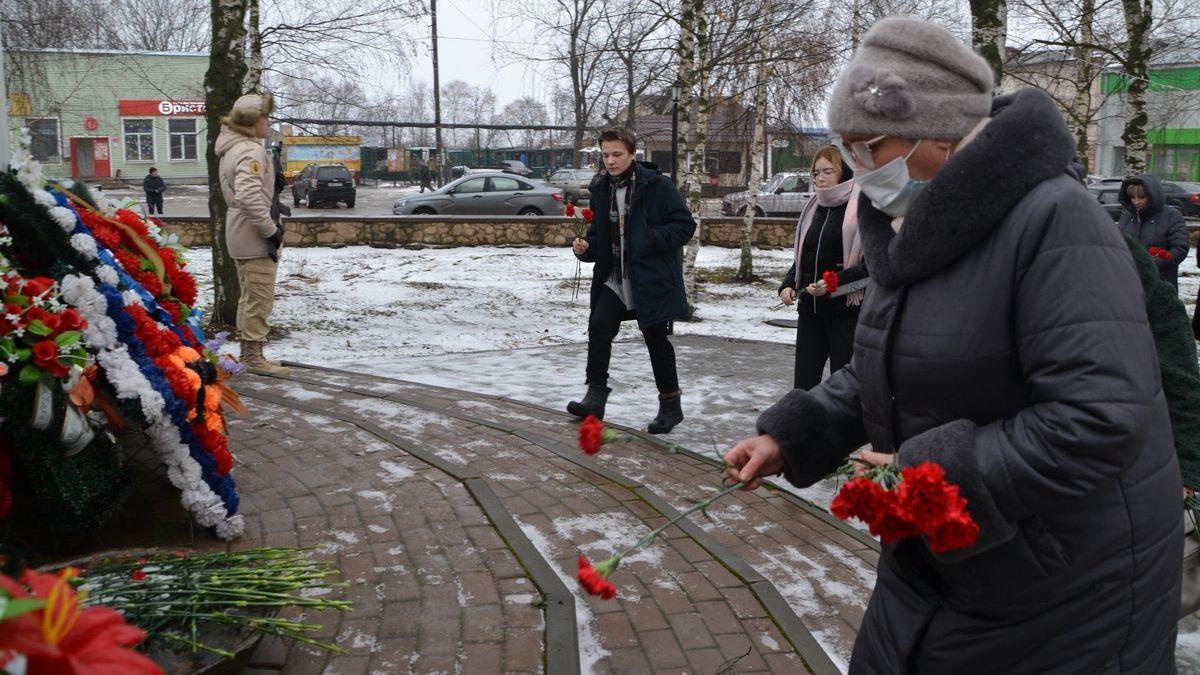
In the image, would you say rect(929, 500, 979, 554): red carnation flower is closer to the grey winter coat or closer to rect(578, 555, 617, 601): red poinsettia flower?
the grey winter coat

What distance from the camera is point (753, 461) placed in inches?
87.6

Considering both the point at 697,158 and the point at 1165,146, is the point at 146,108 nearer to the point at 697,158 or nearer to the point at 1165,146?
the point at 697,158

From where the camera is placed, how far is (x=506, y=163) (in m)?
47.9

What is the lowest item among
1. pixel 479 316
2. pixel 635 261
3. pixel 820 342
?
pixel 479 316

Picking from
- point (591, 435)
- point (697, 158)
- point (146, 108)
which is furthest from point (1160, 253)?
point (146, 108)

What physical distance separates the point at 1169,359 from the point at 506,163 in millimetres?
46385

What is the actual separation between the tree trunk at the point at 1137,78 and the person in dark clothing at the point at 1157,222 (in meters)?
5.21

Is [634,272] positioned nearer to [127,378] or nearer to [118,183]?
[127,378]

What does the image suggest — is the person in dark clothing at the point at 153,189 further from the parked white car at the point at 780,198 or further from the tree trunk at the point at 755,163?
the tree trunk at the point at 755,163

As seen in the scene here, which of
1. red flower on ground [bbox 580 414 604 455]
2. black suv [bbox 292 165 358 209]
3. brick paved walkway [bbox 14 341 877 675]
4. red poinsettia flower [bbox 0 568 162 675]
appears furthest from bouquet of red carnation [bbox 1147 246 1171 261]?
black suv [bbox 292 165 358 209]

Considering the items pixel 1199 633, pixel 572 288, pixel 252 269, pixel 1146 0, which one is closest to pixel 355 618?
pixel 1199 633

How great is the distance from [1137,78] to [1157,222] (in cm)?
582

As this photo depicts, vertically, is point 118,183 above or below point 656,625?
above

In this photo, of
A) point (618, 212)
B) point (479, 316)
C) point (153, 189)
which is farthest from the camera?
point (153, 189)
